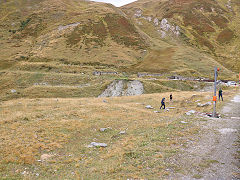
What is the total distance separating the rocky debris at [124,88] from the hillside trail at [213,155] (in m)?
35.7

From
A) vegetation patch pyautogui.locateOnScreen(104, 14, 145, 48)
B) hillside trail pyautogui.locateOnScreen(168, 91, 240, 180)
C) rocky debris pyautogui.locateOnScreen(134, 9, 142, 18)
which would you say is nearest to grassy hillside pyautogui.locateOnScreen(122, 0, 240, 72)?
rocky debris pyautogui.locateOnScreen(134, 9, 142, 18)

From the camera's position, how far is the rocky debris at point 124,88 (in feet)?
172

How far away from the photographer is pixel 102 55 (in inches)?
3344

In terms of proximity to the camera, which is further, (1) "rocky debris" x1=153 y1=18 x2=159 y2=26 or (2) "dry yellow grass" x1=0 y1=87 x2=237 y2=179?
(1) "rocky debris" x1=153 y1=18 x2=159 y2=26

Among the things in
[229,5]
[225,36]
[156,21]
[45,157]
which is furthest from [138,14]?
[45,157]

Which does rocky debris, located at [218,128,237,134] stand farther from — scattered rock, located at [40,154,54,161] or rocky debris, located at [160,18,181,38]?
rocky debris, located at [160,18,181,38]

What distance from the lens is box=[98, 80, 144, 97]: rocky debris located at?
A: 52403 mm

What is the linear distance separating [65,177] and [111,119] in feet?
40.9

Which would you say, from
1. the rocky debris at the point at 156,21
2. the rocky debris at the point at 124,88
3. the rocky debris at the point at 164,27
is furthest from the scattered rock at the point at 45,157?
the rocky debris at the point at 156,21

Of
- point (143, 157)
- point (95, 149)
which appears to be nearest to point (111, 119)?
point (95, 149)

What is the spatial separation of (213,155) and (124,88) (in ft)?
141

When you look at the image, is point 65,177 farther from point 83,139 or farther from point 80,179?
point 83,139

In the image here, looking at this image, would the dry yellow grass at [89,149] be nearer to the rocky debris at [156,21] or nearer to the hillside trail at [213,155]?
the hillside trail at [213,155]

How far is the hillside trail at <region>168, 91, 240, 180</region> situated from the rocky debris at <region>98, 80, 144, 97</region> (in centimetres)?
3573
